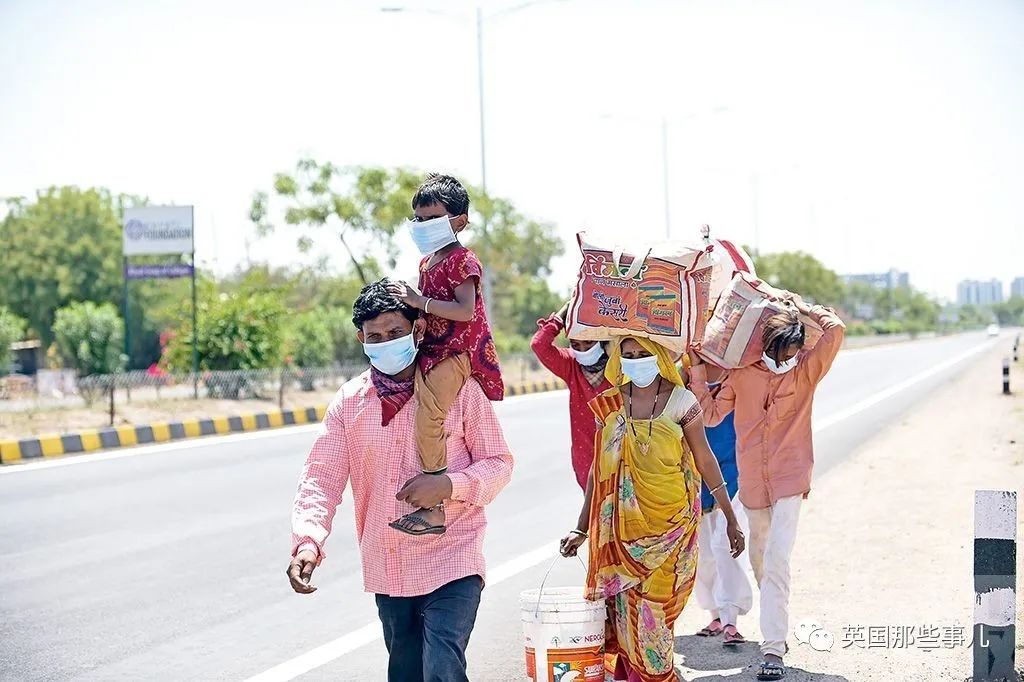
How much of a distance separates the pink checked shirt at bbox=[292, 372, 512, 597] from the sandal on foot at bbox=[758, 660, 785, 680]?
205 cm

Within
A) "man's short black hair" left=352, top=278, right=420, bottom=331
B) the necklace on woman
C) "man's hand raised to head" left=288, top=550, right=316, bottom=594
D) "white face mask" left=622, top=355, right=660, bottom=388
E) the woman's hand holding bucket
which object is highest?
"man's short black hair" left=352, top=278, right=420, bottom=331

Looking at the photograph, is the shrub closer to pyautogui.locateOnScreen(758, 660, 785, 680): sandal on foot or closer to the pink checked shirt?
pyautogui.locateOnScreen(758, 660, 785, 680): sandal on foot

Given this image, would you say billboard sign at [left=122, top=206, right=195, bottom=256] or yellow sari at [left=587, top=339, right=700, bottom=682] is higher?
billboard sign at [left=122, top=206, right=195, bottom=256]

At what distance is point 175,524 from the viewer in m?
10.8

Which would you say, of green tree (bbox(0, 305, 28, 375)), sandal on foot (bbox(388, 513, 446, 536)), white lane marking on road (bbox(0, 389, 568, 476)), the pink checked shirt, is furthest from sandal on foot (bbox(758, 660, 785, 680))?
green tree (bbox(0, 305, 28, 375))

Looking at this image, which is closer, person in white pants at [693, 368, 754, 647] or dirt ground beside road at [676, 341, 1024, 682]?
dirt ground beside road at [676, 341, 1024, 682]

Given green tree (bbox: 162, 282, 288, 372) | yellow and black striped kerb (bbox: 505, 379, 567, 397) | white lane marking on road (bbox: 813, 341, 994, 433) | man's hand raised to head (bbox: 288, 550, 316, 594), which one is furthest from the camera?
yellow and black striped kerb (bbox: 505, 379, 567, 397)

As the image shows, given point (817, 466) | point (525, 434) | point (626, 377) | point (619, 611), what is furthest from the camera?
point (525, 434)

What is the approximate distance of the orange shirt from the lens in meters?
5.93

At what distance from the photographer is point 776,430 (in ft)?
19.7

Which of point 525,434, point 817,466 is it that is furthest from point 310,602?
point 525,434

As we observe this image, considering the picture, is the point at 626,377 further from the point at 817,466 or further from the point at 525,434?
the point at 525,434

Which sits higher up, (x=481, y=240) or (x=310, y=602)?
(x=481, y=240)

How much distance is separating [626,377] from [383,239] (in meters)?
27.5
